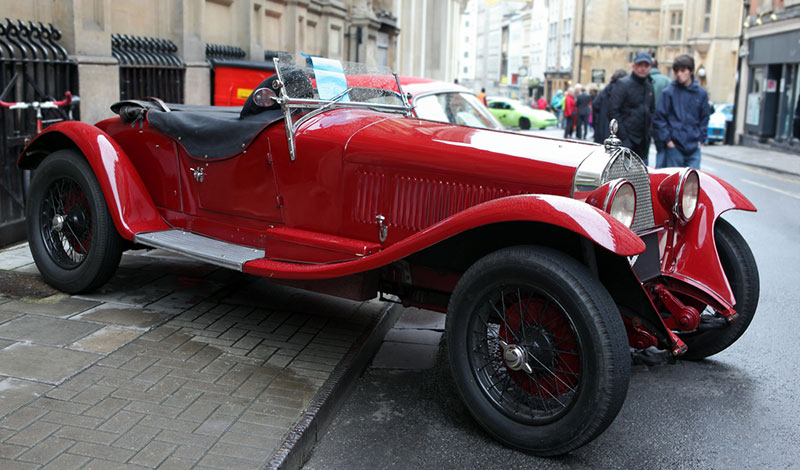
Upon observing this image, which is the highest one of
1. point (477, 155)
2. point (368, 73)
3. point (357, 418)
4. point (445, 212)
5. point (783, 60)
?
point (783, 60)

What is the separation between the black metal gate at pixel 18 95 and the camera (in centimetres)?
604

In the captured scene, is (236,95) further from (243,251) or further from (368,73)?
(243,251)

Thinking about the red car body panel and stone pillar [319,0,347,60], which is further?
stone pillar [319,0,347,60]

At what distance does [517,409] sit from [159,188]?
9.20 ft

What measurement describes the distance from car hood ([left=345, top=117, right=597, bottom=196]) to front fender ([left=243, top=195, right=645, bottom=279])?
326 millimetres

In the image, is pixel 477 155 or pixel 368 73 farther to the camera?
pixel 368 73

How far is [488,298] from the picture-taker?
132 inches

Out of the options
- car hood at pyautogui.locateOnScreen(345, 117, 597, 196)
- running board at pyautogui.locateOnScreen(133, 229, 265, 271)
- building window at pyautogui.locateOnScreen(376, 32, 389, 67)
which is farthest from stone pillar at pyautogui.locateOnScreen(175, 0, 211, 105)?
building window at pyautogui.locateOnScreen(376, 32, 389, 67)

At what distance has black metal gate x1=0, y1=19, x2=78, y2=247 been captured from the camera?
6.04 meters

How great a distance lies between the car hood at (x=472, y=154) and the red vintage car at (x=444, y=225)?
10 mm

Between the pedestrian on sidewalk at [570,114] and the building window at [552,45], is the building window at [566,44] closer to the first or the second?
the building window at [552,45]

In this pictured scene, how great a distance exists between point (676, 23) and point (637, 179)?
2028 inches

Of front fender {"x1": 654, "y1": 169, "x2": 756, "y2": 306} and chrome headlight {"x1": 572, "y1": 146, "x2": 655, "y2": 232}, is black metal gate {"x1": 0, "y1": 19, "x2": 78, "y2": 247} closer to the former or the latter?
chrome headlight {"x1": 572, "y1": 146, "x2": 655, "y2": 232}

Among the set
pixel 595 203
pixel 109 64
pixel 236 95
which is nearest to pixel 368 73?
pixel 595 203
